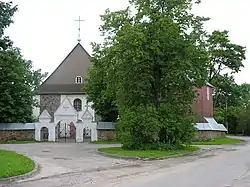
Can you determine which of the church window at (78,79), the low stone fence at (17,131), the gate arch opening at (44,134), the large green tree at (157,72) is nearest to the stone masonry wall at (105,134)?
the gate arch opening at (44,134)

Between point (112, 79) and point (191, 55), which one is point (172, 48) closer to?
point (191, 55)

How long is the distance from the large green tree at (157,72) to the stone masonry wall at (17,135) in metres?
17.7

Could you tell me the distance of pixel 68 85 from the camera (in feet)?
231

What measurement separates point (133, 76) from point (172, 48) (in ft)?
12.5

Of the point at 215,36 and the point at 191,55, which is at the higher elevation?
the point at 215,36

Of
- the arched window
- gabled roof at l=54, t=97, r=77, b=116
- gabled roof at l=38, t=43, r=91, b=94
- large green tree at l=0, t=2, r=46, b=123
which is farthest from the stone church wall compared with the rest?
gabled roof at l=54, t=97, r=77, b=116

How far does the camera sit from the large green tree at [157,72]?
35.9 m

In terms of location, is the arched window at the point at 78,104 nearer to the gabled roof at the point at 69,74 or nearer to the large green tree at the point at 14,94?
the gabled roof at the point at 69,74

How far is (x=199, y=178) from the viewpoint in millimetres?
17156

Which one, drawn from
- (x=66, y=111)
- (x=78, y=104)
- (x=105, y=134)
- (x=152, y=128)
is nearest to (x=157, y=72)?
(x=152, y=128)

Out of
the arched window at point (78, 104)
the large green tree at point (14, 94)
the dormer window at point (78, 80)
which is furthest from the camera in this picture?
the dormer window at point (78, 80)

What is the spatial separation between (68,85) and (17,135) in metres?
18.8

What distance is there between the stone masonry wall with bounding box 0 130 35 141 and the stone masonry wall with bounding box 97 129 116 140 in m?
7.54

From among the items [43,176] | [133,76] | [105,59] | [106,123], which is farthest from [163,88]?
[43,176]
